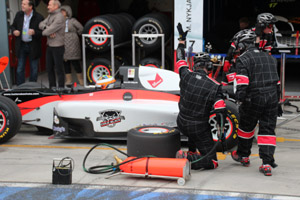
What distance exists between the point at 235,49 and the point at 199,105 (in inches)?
71.6

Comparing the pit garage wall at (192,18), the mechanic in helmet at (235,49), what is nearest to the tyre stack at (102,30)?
the pit garage wall at (192,18)

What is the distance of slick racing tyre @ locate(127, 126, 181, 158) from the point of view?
650 centimetres

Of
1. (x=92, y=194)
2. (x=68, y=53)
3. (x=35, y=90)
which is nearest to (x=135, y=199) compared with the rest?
(x=92, y=194)

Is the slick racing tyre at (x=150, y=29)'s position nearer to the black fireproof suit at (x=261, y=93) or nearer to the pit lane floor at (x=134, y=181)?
the pit lane floor at (x=134, y=181)

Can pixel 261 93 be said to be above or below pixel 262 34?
below

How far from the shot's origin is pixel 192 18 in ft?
38.1

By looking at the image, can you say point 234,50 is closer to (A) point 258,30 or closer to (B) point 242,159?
(A) point 258,30

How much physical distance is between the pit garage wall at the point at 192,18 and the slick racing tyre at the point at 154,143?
5313mm

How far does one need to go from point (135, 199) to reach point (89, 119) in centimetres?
245

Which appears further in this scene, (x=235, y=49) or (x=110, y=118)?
(x=235, y=49)

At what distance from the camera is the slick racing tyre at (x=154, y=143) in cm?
650

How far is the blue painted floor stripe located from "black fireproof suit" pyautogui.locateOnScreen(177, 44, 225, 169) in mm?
867

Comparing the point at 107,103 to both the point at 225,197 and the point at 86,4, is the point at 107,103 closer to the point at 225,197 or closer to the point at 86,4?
the point at 225,197

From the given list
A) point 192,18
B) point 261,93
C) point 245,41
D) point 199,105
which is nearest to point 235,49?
point 245,41
